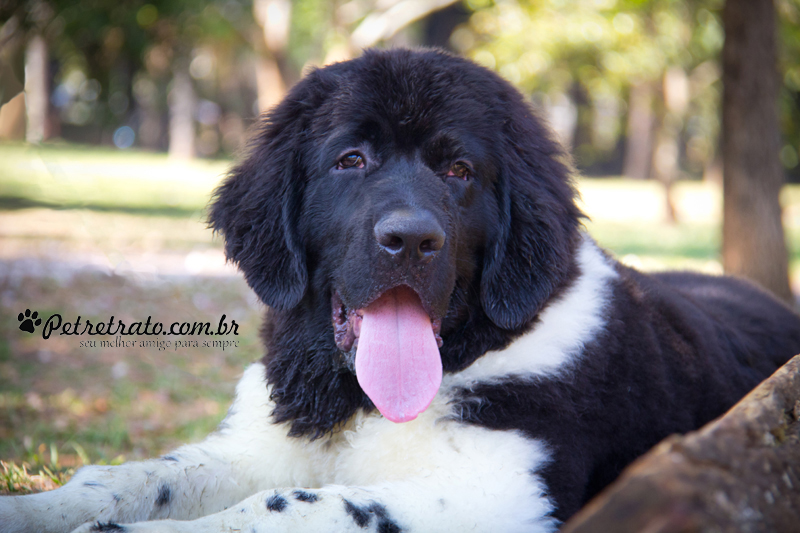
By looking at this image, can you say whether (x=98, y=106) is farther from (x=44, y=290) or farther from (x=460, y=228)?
(x=460, y=228)

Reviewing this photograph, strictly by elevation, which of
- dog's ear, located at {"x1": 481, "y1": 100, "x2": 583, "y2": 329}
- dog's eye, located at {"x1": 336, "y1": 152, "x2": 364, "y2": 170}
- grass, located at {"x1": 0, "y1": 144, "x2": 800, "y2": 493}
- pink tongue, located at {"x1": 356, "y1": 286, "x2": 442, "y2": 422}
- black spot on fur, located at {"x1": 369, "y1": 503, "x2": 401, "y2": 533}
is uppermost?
dog's eye, located at {"x1": 336, "y1": 152, "x2": 364, "y2": 170}

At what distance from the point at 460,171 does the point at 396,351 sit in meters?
0.78

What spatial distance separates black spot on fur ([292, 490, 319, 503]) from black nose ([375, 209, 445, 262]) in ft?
2.67

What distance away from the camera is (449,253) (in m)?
2.45

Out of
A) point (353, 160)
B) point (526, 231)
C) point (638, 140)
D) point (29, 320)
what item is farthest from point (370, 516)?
point (638, 140)

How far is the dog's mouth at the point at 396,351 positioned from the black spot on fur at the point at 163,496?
0.79 metres

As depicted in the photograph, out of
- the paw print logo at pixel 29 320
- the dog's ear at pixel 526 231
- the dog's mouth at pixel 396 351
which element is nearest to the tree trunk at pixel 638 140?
the paw print logo at pixel 29 320

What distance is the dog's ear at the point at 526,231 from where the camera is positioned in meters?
2.55

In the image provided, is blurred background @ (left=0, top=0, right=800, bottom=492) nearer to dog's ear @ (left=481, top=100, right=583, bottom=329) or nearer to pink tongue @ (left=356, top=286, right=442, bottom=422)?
dog's ear @ (left=481, top=100, right=583, bottom=329)

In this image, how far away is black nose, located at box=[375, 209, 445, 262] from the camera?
2.26m

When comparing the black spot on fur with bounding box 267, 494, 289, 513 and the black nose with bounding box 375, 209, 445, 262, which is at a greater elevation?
the black nose with bounding box 375, 209, 445, 262

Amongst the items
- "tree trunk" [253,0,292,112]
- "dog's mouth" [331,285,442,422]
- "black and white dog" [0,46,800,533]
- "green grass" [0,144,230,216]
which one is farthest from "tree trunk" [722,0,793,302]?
"green grass" [0,144,230,216]

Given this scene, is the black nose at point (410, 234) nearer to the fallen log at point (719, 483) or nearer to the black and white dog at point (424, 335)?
the black and white dog at point (424, 335)

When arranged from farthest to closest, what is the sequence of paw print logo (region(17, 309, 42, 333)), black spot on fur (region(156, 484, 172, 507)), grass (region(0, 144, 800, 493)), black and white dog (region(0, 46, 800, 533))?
1. paw print logo (region(17, 309, 42, 333))
2. grass (region(0, 144, 800, 493))
3. black spot on fur (region(156, 484, 172, 507))
4. black and white dog (region(0, 46, 800, 533))
